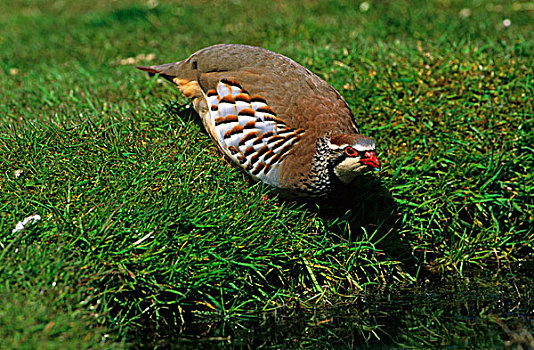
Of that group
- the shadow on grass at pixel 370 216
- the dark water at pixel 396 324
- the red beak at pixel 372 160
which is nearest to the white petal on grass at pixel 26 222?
the dark water at pixel 396 324

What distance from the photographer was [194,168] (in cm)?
481

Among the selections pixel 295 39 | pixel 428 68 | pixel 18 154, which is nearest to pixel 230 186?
pixel 18 154

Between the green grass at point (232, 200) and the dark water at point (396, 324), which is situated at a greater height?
the green grass at point (232, 200)

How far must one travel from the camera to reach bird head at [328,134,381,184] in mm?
4312

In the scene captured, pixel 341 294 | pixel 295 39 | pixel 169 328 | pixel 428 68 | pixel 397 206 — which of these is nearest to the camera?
pixel 169 328

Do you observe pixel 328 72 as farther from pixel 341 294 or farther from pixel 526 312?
pixel 526 312

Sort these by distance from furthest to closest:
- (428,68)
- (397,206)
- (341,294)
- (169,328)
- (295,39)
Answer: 1. (295,39)
2. (428,68)
3. (397,206)
4. (341,294)
5. (169,328)

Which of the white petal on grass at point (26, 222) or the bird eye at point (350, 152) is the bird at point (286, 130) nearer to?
the bird eye at point (350, 152)

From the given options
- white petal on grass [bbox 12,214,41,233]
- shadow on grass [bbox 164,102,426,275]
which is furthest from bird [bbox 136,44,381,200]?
white petal on grass [bbox 12,214,41,233]

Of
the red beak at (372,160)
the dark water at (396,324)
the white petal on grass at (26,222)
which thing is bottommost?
the dark water at (396,324)

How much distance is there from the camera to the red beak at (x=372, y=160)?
429cm

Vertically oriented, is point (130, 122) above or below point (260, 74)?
below

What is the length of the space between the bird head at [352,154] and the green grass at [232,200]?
50 centimetres

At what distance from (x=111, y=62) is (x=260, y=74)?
4.23 m
